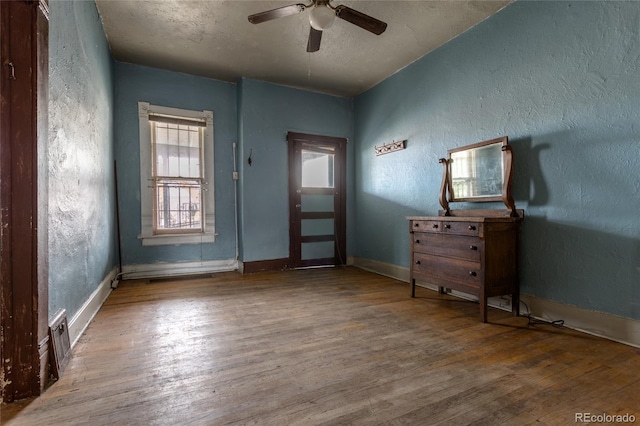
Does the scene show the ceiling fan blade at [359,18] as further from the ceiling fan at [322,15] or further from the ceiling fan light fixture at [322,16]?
the ceiling fan light fixture at [322,16]

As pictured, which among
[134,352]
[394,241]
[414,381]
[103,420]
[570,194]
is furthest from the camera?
[394,241]

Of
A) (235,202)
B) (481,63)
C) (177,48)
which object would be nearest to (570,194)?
(481,63)

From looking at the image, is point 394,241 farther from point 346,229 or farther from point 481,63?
point 481,63

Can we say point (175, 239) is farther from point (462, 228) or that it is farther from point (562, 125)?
point (562, 125)

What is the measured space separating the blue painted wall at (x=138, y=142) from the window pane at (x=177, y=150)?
26 cm

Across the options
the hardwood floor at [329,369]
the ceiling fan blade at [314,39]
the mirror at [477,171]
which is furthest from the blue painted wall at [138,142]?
the mirror at [477,171]

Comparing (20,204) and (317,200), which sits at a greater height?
(317,200)

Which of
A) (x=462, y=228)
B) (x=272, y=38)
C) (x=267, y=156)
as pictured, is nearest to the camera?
(x=462, y=228)

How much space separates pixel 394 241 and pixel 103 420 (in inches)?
143

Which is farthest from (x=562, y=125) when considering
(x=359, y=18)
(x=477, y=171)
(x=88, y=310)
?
(x=88, y=310)

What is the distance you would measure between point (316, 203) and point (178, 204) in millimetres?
2103

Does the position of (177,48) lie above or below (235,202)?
above

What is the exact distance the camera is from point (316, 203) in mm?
5051

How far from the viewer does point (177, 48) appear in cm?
370
